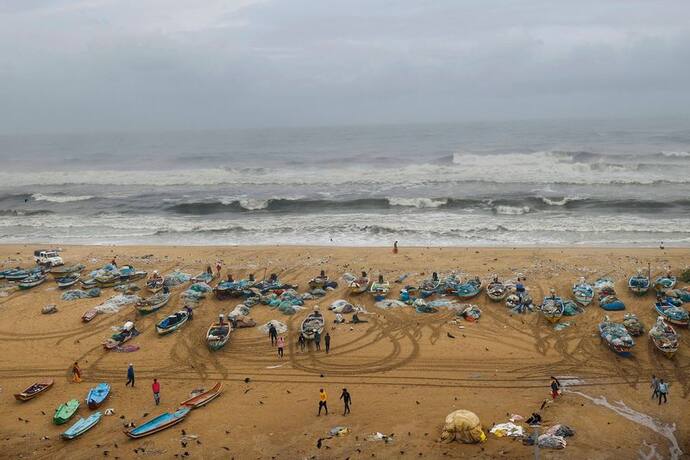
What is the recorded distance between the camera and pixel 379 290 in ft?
87.1

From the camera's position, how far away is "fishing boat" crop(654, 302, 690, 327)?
70.9 ft

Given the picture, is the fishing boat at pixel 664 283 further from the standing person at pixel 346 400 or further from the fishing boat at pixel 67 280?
the fishing boat at pixel 67 280

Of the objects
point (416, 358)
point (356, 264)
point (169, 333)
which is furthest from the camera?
point (356, 264)

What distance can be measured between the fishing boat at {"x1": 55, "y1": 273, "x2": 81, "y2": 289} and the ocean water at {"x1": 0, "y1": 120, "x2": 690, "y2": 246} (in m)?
9.95

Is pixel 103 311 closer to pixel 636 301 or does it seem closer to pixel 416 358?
pixel 416 358

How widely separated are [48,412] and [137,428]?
375 cm

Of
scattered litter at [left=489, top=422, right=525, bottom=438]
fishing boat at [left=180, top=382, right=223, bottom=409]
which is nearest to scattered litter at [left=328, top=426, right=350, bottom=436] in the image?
scattered litter at [left=489, top=422, right=525, bottom=438]

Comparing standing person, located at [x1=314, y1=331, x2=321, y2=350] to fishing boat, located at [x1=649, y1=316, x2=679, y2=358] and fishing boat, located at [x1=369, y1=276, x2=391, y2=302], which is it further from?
fishing boat, located at [x1=649, y1=316, x2=679, y2=358]

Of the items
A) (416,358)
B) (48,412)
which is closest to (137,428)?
(48,412)

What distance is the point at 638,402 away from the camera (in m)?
17.0

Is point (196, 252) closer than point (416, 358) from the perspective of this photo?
No

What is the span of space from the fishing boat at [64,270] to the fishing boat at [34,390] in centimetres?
1221

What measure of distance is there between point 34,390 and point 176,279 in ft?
36.1

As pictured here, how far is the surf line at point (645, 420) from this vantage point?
14748 mm
